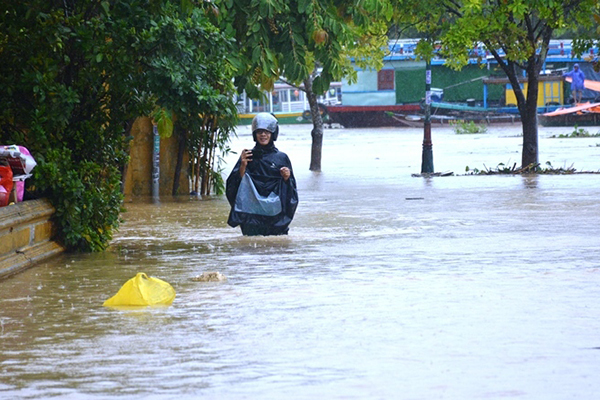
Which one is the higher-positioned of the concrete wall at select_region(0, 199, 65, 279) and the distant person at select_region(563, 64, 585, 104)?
the distant person at select_region(563, 64, 585, 104)

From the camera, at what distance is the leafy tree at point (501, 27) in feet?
79.1

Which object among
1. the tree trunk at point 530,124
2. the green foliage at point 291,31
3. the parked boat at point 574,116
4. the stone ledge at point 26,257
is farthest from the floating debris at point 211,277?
the parked boat at point 574,116

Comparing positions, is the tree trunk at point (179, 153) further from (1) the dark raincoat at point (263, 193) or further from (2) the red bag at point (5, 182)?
(2) the red bag at point (5, 182)

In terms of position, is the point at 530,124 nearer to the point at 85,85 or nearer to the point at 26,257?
the point at 85,85

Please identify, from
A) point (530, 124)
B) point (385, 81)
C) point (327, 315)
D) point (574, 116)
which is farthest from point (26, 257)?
point (385, 81)

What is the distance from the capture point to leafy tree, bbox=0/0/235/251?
11.2 m

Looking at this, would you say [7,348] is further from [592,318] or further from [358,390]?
[592,318]

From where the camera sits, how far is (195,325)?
23.9 ft

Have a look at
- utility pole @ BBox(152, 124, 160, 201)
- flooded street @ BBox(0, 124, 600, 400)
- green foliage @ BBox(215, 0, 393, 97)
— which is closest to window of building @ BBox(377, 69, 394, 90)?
utility pole @ BBox(152, 124, 160, 201)

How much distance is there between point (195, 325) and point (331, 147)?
41.2 metres

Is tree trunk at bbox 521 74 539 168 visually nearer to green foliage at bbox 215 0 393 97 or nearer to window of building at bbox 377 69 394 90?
green foliage at bbox 215 0 393 97

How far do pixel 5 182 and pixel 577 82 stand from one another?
59.9 m

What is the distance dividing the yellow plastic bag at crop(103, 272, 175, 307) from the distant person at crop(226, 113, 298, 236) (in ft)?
14.9

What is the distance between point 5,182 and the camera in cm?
1041
